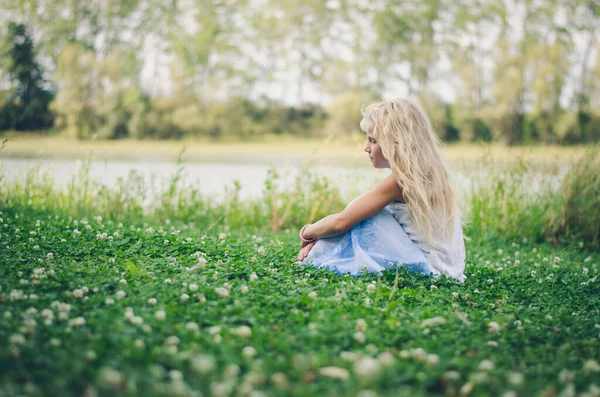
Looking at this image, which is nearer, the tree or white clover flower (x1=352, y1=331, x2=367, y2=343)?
white clover flower (x1=352, y1=331, x2=367, y2=343)

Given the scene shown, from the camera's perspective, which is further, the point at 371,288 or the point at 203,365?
the point at 371,288

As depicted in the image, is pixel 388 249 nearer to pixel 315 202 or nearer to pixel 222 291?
pixel 222 291

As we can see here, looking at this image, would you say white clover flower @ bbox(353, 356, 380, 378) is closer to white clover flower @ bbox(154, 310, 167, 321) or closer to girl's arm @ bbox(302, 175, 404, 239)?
white clover flower @ bbox(154, 310, 167, 321)

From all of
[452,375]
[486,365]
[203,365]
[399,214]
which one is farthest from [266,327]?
[399,214]

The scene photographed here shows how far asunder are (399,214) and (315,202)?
3.34 metres

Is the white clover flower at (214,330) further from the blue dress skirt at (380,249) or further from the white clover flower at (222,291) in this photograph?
the blue dress skirt at (380,249)

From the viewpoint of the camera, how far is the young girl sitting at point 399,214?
3.70 meters

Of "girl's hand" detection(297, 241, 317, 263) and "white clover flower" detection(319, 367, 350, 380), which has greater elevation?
"girl's hand" detection(297, 241, 317, 263)

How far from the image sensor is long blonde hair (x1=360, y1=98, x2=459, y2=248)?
12.1ft

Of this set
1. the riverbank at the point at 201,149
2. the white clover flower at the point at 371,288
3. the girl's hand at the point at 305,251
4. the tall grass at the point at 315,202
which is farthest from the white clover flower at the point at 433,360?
the riverbank at the point at 201,149

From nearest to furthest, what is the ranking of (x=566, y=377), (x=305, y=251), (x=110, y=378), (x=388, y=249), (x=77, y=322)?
(x=110, y=378) < (x=566, y=377) < (x=77, y=322) < (x=388, y=249) < (x=305, y=251)

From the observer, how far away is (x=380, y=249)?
387cm

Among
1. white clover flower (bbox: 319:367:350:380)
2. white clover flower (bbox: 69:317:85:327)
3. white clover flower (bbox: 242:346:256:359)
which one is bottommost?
white clover flower (bbox: 319:367:350:380)

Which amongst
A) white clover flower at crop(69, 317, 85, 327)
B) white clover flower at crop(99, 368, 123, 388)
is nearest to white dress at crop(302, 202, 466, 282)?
white clover flower at crop(69, 317, 85, 327)
